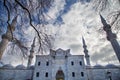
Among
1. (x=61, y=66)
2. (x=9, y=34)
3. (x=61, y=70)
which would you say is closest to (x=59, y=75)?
(x=61, y=70)

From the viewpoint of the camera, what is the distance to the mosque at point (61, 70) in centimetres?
3123

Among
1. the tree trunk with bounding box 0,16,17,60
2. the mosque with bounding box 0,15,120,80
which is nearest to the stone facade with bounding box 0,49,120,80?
the mosque with bounding box 0,15,120,80

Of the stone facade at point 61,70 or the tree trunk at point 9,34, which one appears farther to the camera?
the stone facade at point 61,70

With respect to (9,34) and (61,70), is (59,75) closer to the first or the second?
(61,70)

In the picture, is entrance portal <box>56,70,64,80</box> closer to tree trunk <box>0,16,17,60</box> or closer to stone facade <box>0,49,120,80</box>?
stone facade <box>0,49,120,80</box>

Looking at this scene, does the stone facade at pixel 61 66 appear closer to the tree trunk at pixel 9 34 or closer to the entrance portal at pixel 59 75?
the entrance portal at pixel 59 75

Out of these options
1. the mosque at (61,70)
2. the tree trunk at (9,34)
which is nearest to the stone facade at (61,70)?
the mosque at (61,70)

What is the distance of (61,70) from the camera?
105 feet

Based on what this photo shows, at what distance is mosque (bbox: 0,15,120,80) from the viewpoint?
1230 inches

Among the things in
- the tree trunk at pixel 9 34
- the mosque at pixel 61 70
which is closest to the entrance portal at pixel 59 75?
the mosque at pixel 61 70

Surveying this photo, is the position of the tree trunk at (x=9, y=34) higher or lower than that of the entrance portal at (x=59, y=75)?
higher

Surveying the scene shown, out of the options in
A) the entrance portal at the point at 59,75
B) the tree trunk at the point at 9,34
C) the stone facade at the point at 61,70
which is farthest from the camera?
the entrance portal at the point at 59,75

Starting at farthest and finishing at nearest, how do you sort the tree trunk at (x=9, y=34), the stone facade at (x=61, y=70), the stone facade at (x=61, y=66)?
the stone facade at (x=61, y=70) → the stone facade at (x=61, y=66) → the tree trunk at (x=9, y=34)

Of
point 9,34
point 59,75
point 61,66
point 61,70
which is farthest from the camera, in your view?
point 59,75
